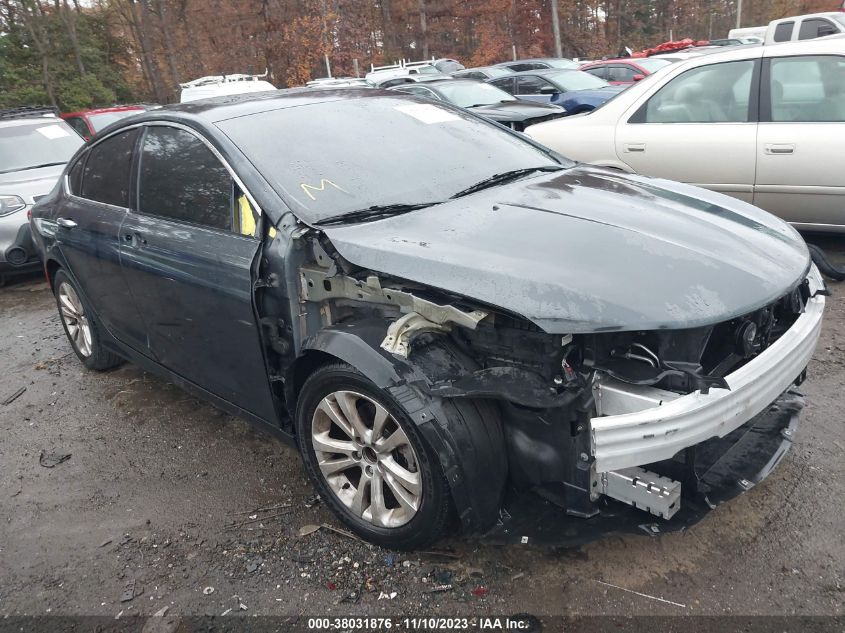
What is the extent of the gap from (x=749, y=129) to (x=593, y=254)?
134 inches

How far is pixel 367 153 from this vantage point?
10.3ft

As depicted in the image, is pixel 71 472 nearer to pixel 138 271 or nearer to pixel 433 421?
pixel 138 271

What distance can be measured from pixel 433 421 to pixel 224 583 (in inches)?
42.1

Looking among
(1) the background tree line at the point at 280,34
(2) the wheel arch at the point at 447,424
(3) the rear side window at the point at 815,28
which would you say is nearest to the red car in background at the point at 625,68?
(3) the rear side window at the point at 815,28

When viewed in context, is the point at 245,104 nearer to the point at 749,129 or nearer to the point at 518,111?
the point at 749,129

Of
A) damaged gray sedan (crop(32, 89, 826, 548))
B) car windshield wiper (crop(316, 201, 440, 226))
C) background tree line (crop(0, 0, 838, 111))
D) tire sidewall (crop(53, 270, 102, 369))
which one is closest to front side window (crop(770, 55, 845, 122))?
damaged gray sedan (crop(32, 89, 826, 548))

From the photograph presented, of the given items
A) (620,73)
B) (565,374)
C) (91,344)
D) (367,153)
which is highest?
(367,153)

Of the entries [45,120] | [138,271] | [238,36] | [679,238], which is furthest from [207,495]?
[238,36]

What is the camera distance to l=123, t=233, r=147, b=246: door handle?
339 centimetres

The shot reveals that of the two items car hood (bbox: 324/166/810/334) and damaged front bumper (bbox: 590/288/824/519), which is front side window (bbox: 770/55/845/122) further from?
damaged front bumper (bbox: 590/288/824/519)

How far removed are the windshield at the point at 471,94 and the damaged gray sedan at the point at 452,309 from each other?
7.10 m

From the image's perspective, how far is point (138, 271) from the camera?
3.44 metres

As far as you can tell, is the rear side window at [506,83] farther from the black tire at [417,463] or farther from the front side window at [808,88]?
the black tire at [417,463]

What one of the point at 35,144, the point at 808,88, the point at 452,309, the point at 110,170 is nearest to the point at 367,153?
the point at 452,309
